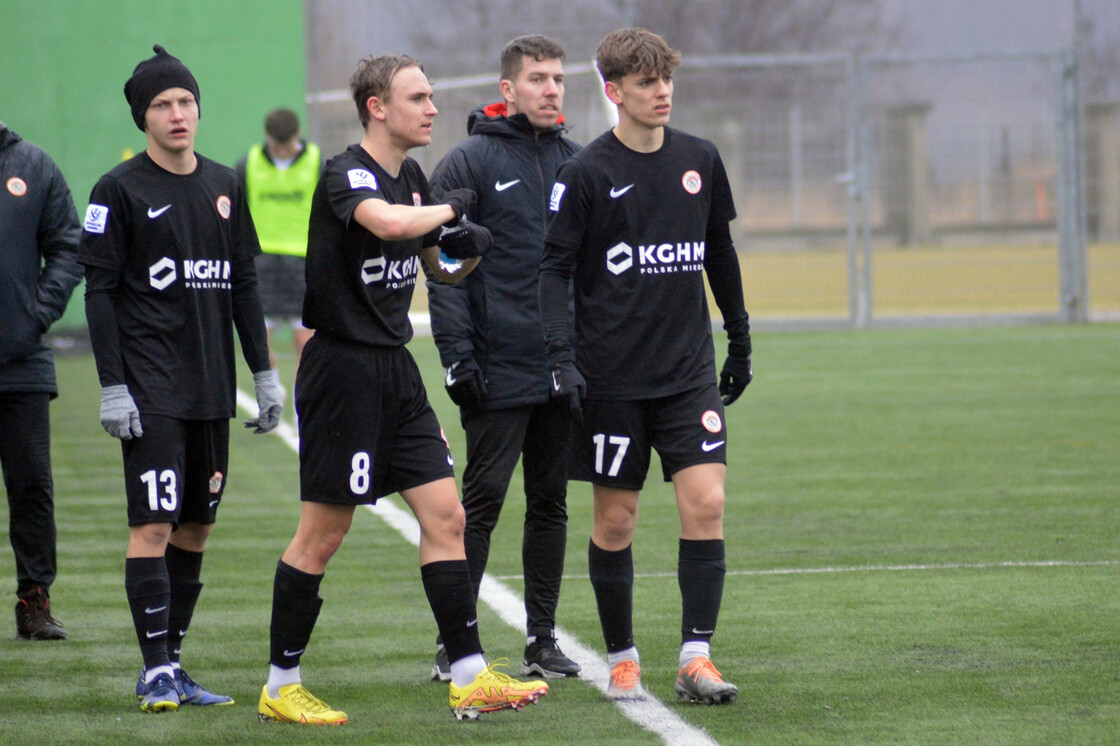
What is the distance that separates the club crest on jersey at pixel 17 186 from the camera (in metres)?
5.89

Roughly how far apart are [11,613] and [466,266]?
104 inches

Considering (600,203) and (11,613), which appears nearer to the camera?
(600,203)

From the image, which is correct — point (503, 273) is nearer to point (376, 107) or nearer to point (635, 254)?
point (635, 254)

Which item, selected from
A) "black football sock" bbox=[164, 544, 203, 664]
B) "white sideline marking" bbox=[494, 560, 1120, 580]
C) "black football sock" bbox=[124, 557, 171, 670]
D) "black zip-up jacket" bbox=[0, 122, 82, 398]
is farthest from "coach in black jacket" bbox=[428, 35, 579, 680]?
"black zip-up jacket" bbox=[0, 122, 82, 398]

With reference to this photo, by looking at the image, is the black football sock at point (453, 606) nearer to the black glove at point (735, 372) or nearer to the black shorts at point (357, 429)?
the black shorts at point (357, 429)

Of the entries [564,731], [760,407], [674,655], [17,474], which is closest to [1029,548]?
[674,655]

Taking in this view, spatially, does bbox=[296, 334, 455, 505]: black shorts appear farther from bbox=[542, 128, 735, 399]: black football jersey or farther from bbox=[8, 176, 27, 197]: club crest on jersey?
bbox=[8, 176, 27, 197]: club crest on jersey

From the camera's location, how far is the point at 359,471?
4.61m

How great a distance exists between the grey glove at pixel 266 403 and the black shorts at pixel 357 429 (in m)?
0.32

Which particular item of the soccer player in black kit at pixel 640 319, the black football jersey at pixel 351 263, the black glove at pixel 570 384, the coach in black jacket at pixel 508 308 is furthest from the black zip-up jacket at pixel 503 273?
the black football jersey at pixel 351 263

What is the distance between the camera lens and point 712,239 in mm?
5109

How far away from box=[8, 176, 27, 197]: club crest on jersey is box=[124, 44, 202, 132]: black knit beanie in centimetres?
123

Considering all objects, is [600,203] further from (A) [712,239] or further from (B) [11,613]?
(B) [11,613]

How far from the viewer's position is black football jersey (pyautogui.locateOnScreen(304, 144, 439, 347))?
15.0 ft
